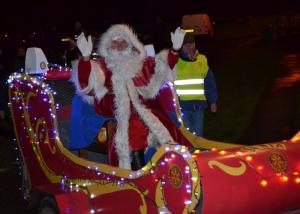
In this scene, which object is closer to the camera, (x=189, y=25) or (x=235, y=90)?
(x=235, y=90)

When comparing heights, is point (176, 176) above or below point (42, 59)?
below

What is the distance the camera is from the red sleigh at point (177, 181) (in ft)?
12.9

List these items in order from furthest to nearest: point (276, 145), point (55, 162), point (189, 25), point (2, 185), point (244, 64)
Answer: point (189, 25) < point (244, 64) < point (2, 185) < point (55, 162) < point (276, 145)

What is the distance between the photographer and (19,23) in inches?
1171

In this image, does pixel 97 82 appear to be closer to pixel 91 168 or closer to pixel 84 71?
pixel 84 71

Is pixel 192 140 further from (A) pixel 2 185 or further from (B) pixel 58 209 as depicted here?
(A) pixel 2 185

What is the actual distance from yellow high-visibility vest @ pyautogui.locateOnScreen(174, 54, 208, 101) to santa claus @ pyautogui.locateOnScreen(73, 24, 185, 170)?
53.5 inches

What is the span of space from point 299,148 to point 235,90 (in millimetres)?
9996

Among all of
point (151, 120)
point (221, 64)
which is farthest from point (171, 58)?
point (221, 64)

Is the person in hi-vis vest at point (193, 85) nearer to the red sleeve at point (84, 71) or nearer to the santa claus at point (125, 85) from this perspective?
the santa claus at point (125, 85)

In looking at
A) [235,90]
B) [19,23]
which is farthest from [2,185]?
[19,23]

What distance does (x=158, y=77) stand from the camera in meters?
5.48

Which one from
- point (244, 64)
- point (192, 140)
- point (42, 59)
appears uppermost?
point (42, 59)

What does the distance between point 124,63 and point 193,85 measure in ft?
6.02
